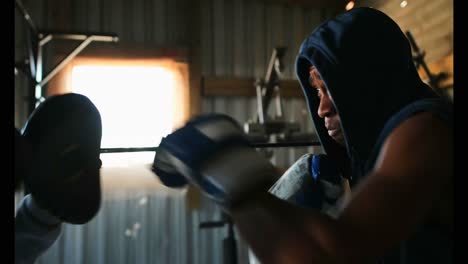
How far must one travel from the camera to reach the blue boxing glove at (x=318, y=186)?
1336 millimetres

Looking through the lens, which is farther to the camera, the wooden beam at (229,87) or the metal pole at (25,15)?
the wooden beam at (229,87)

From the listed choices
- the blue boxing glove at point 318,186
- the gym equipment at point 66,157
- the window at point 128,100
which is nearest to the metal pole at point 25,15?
the window at point 128,100

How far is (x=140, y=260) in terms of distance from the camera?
3.40 meters

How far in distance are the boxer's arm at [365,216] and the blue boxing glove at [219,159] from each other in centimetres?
3

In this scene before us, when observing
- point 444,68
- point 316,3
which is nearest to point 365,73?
point 444,68

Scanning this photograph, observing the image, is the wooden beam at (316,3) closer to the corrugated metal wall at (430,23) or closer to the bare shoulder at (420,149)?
the corrugated metal wall at (430,23)

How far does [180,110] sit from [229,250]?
1.52 metres

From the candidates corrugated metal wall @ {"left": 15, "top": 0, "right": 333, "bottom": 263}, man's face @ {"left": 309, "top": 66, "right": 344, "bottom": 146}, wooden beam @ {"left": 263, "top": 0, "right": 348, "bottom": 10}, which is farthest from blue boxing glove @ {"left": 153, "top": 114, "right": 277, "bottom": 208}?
wooden beam @ {"left": 263, "top": 0, "right": 348, "bottom": 10}

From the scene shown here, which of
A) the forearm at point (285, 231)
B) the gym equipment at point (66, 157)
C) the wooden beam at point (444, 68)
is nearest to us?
the forearm at point (285, 231)

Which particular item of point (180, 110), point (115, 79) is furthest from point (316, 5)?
point (115, 79)

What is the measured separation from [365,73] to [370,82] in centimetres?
3


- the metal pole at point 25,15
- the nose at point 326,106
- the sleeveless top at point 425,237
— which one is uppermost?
the metal pole at point 25,15

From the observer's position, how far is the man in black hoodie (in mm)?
619

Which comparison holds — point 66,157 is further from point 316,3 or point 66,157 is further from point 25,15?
point 316,3
